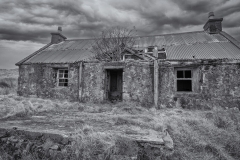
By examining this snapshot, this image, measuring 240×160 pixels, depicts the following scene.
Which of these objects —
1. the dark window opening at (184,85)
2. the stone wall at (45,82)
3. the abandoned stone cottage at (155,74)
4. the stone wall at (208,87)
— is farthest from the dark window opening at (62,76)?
the dark window opening at (184,85)

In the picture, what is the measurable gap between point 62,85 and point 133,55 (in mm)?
6063

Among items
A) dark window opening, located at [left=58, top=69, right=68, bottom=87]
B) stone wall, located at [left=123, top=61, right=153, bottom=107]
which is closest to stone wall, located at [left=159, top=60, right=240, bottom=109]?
stone wall, located at [left=123, top=61, right=153, bottom=107]

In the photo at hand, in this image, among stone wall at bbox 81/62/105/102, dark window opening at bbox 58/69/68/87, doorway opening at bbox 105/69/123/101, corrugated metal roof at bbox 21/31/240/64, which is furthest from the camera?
dark window opening at bbox 58/69/68/87

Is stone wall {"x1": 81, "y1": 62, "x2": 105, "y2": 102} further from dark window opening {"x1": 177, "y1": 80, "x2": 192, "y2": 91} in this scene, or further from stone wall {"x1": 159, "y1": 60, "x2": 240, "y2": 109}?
dark window opening {"x1": 177, "y1": 80, "x2": 192, "y2": 91}

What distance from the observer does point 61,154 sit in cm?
343

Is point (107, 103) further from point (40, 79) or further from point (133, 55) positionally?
point (40, 79)

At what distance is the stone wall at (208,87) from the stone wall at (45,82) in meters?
6.08

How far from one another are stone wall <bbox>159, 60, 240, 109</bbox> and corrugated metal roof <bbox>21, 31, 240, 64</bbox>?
1335 mm

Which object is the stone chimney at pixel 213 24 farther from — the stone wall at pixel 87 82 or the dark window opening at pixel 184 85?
the stone wall at pixel 87 82

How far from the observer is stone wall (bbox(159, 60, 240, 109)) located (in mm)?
8797

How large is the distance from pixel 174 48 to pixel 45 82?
10.6 meters

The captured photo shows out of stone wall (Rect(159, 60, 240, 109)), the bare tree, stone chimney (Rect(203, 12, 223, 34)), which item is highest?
stone chimney (Rect(203, 12, 223, 34))

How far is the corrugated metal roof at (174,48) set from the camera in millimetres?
10648

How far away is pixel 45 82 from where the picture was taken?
11.7 metres
